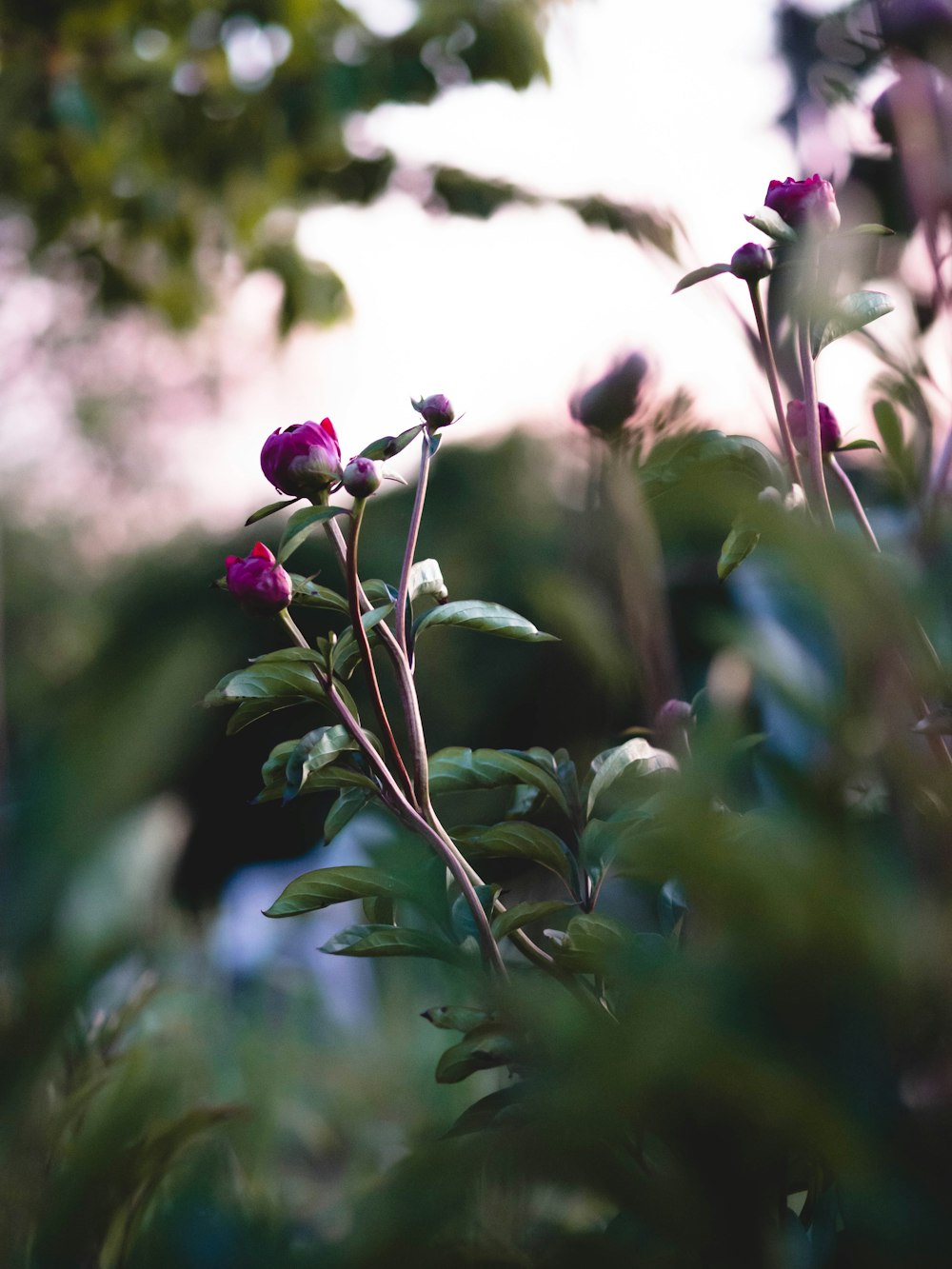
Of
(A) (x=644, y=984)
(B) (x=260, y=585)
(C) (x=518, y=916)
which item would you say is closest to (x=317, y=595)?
(B) (x=260, y=585)

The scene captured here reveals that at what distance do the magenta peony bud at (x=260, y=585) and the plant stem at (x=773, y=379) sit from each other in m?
0.15

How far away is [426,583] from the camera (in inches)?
14.8

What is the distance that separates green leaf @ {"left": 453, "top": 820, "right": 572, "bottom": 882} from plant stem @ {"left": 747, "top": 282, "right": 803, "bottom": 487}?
0.43 feet

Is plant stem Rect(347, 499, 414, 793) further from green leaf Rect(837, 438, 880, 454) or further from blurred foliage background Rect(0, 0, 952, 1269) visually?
green leaf Rect(837, 438, 880, 454)

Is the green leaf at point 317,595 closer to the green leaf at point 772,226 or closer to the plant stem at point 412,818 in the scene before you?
the plant stem at point 412,818

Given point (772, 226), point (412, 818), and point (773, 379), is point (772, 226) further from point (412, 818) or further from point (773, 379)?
point (412, 818)

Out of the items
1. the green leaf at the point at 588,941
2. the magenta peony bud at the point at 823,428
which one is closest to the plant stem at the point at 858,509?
the magenta peony bud at the point at 823,428

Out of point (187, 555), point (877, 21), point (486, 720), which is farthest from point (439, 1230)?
point (187, 555)

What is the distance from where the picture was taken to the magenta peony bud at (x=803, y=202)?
318mm

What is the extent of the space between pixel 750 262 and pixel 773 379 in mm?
48

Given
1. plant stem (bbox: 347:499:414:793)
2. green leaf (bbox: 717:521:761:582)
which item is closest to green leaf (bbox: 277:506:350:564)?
plant stem (bbox: 347:499:414:793)

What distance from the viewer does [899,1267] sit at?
139 millimetres

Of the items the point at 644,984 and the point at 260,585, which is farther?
the point at 260,585

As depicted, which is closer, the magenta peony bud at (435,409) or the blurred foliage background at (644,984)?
the blurred foliage background at (644,984)
